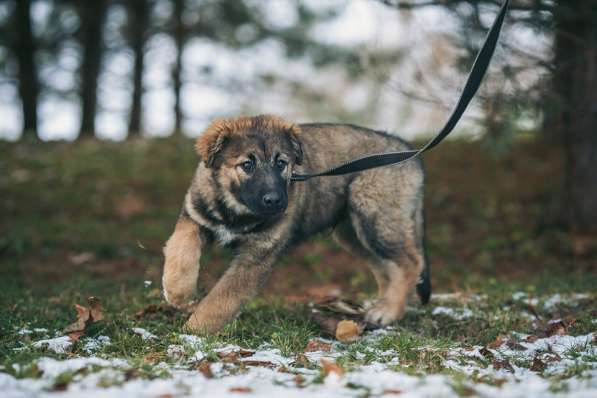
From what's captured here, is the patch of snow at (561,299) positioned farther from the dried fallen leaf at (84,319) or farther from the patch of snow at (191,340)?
the dried fallen leaf at (84,319)

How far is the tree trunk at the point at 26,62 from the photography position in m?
14.6

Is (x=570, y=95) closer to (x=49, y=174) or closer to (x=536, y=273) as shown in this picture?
(x=536, y=273)

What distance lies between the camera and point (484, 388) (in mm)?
2543

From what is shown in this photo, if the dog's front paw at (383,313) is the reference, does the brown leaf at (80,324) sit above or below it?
above

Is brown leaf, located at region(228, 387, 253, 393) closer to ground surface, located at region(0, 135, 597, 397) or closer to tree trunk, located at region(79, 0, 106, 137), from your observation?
ground surface, located at region(0, 135, 597, 397)

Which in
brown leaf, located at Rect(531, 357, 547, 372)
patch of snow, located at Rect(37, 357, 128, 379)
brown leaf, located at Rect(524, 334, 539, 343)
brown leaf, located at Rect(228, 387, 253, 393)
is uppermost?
patch of snow, located at Rect(37, 357, 128, 379)

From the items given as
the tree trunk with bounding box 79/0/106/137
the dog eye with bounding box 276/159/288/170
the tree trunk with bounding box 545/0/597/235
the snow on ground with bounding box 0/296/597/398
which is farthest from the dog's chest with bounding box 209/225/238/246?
the tree trunk with bounding box 79/0/106/137

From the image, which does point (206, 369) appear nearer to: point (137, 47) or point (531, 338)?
point (531, 338)

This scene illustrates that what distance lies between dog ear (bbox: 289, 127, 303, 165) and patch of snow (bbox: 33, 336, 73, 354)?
6.22 ft

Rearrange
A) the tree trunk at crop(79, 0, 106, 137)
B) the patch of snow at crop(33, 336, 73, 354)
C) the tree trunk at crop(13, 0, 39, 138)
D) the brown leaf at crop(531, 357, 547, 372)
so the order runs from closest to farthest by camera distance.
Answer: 1. the brown leaf at crop(531, 357, 547, 372)
2. the patch of snow at crop(33, 336, 73, 354)
3. the tree trunk at crop(13, 0, 39, 138)
4. the tree trunk at crop(79, 0, 106, 137)

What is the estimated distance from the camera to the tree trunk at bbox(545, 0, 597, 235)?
6152 mm

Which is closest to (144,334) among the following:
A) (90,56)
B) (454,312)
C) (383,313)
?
(383,313)

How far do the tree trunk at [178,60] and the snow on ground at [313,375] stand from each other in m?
12.3

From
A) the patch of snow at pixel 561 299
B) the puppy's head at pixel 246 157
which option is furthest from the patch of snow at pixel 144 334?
the patch of snow at pixel 561 299
